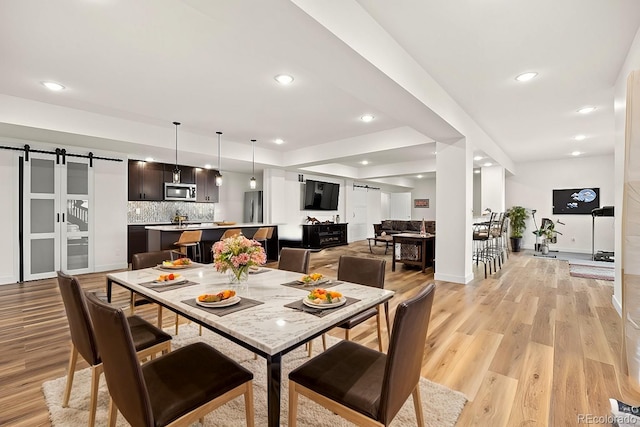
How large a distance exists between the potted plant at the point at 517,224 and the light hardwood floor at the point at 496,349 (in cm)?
445

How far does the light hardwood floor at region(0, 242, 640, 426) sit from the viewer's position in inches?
73.8

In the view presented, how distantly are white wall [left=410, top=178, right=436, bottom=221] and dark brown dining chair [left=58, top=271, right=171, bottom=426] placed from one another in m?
12.3

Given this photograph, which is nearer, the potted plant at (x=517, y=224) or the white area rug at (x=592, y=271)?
the white area rug at (x=592, y=271)

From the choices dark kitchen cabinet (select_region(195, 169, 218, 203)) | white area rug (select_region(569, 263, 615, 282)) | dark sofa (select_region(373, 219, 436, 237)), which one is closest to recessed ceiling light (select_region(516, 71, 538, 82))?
white area rug (select_region(569, 263, 615, 282))

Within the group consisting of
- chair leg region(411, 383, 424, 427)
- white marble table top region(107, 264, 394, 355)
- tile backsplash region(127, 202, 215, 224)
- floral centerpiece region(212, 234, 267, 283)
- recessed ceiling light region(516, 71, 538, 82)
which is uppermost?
recessed ceiling light region(516, 71, 538, 82)

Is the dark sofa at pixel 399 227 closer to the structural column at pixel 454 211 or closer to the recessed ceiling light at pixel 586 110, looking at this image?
the structural column at pixel 454 211

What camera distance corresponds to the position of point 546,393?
6.62 feet

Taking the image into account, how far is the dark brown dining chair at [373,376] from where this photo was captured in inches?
46.3

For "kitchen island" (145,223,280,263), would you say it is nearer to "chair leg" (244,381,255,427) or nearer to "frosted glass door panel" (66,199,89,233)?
"frosted glass door panel" (66,199,89,233)

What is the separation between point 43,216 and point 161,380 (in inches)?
226

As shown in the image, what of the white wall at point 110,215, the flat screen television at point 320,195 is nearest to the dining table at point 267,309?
the white wall at point 110,215

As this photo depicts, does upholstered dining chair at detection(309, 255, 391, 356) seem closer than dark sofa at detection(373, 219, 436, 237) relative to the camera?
Yes

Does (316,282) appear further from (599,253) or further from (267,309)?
(599,253)

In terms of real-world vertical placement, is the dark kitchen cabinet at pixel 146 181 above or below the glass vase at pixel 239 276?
above
